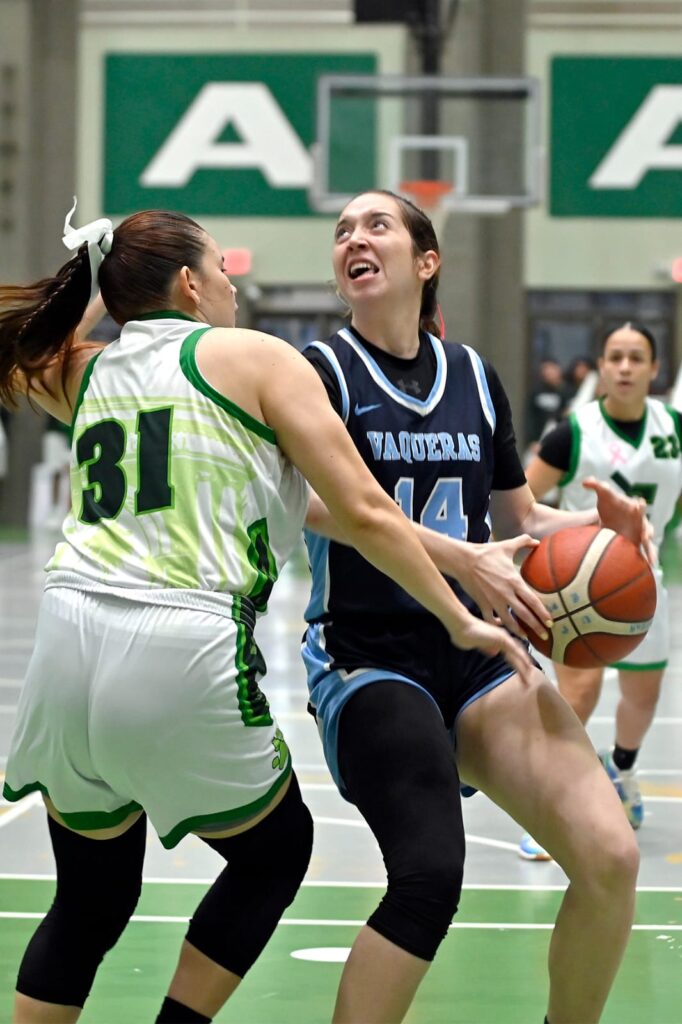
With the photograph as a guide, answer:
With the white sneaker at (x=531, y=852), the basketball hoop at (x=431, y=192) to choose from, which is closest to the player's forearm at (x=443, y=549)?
the white sneaker at (x=531, y=852)

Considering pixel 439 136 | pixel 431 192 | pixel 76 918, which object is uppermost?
pixel 439 136

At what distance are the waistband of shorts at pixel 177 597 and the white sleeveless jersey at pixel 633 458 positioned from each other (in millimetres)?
3144

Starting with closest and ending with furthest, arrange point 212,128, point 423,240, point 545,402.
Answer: point 423,240 < point 212,128 < point 545,402

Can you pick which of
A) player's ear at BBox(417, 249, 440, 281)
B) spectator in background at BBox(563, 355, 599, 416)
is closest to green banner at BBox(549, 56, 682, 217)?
spectator in background at BBox(563, 355, 599, 416)

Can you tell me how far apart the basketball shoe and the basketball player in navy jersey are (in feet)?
7.75

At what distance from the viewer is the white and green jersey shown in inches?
101

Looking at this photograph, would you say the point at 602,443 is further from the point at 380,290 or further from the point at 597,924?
the point at 597,924

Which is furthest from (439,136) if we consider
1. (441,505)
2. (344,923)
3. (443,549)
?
(443,549)

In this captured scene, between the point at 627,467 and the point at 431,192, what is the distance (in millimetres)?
9011

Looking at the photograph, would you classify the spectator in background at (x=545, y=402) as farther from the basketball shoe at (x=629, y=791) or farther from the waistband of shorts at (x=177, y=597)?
the waistband of shorts at (x=177, y=597)

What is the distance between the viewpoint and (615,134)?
18.3 m

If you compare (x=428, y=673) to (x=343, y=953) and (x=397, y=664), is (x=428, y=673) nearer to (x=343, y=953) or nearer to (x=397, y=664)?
(x=397, y=664)

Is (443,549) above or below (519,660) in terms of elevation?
above

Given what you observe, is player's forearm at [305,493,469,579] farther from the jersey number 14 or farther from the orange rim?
the orange rim
